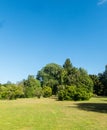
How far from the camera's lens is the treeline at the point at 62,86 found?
46.3m

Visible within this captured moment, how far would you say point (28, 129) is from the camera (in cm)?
1291

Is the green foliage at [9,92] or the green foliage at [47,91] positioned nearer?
the green foliage at [9,92]

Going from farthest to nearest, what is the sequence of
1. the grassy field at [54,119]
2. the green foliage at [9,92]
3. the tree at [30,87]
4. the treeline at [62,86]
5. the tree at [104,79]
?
the tree at [104,79]
the tree at [30,87]
the green foliage at [9,92]
the treeline at [62,86]
the grassy field at [54,119]

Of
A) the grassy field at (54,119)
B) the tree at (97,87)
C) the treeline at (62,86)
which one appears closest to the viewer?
the grassy field at (54,119)

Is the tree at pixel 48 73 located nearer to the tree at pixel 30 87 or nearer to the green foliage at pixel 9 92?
the tree at pixel 30 87

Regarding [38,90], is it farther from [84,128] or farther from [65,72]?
[84,128]

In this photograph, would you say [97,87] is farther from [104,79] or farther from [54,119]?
[54,119]

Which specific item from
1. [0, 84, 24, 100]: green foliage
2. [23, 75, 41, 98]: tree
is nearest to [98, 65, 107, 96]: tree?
[23, 75, 41, 98]: tree

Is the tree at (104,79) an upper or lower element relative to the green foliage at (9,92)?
upper

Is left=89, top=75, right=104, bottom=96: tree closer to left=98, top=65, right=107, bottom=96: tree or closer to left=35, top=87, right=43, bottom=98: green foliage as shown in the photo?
left=98, top=65, right=107, bottom=96: tree

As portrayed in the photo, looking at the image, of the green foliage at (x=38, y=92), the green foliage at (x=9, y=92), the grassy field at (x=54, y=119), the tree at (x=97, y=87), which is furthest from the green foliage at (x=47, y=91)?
the grassy field at (x=54, y=119)

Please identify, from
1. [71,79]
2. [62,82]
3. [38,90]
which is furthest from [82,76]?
[38,90]

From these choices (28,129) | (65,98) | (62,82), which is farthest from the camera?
(62,82)

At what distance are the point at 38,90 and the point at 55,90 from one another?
1580cm
